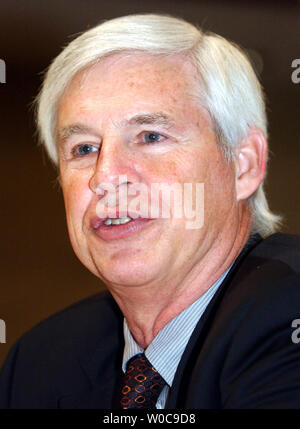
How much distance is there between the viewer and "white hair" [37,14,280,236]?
93 centimetres

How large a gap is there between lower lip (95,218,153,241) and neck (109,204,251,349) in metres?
0.08

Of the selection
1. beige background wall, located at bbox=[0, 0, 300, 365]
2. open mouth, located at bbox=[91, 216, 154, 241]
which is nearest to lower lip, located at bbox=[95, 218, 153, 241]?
open mouth, located at bbox=[91, 216, 154, 241]

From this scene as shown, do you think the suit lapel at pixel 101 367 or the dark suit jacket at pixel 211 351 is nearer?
the dark suit jacket at pixel 211 351

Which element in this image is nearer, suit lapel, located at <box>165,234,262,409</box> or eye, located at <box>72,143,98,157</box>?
suit lapel, located at <box>165,234,262,409</box>

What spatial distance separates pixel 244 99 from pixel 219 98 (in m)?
0.05

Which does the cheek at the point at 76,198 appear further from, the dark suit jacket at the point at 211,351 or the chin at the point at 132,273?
the dark suit jacket at the point at 211,351

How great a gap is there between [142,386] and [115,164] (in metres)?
0.32

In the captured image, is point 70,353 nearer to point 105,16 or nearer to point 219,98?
point 219,98

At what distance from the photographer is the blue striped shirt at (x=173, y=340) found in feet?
3.00

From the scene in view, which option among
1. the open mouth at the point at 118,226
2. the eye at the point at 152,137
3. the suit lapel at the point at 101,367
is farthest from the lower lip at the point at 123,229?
the suit lapel at the point at 101,367

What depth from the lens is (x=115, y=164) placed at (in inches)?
35.2

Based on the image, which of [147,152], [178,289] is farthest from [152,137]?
[178,289]

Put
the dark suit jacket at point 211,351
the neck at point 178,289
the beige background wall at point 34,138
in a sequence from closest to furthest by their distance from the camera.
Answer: the dark suit jacket at point 211,351, the neck at point 178,289, the beige background wall at point 34,138

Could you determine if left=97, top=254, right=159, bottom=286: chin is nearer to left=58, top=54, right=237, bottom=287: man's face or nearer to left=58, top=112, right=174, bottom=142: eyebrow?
left=58, top=54, right=237, bottom=287: man's face
